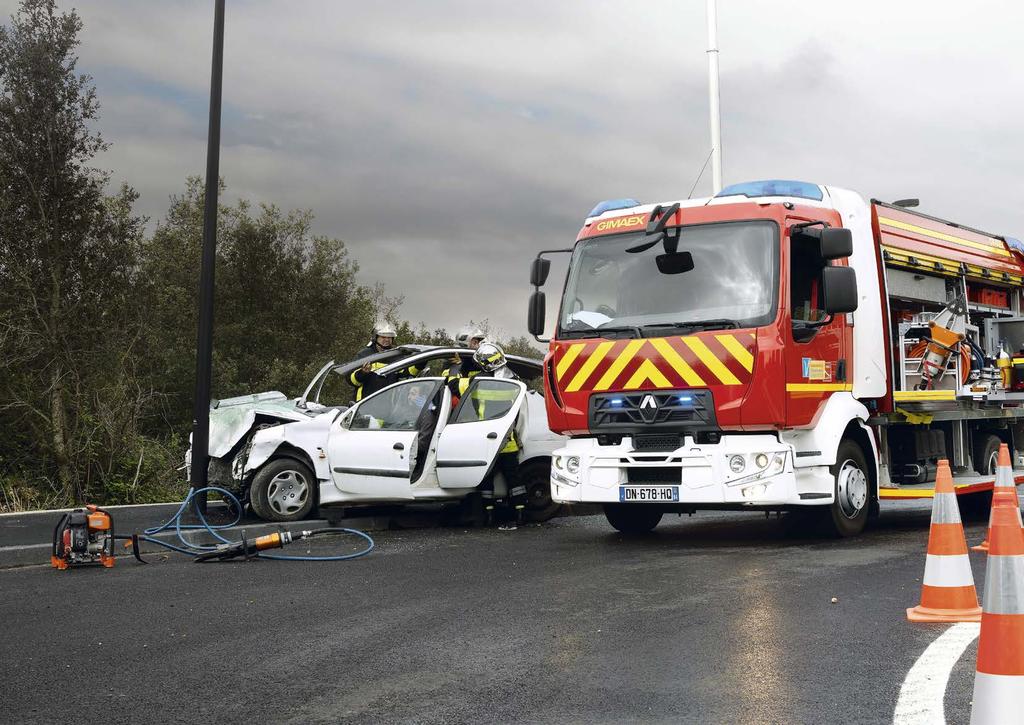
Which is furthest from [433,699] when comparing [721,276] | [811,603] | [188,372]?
[188,372]

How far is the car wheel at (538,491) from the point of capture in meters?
12.3

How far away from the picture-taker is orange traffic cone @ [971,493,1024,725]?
11.8ft

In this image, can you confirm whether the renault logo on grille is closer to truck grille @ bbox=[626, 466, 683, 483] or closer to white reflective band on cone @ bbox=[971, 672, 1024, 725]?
truck grille @ bbox=[626, 466, 683, 483]

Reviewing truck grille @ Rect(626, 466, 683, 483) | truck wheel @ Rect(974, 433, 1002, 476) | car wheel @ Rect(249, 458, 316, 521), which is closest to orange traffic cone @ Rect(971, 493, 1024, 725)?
truck grille @ Rect(626, 466, 683, 483)

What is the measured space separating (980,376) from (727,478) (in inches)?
182

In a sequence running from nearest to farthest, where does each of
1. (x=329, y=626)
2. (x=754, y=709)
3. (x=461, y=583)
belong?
(x=754, y=709), (x=329, y=626), (x=461, y=583)

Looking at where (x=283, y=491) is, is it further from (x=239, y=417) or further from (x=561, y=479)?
(x=561, y=479)

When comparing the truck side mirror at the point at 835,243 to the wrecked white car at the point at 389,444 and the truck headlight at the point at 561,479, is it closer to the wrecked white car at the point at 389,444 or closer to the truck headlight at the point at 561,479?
the truck headlight at the point at 561,479

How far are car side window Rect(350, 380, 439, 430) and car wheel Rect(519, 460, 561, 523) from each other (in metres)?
1.34

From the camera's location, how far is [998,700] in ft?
11.9

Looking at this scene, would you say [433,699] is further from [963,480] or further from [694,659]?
[963,480]

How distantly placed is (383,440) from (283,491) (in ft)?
4.78

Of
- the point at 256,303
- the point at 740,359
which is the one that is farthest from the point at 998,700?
the point at 256,303

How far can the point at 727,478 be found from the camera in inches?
375
